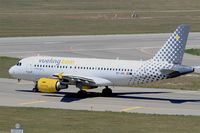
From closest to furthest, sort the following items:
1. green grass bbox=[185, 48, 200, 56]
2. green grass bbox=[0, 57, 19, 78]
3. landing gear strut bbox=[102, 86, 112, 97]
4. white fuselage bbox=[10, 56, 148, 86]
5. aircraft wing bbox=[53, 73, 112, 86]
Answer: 1. aircraft wing bbox=[53, 73, 112, 86]
2. white fuselage bbox=[10, 56, 148, 86]
3. landing gear strut bbox=[102, 86, 112, 97]
4. green grass bbox=[0, 57, 19, 78]
5. green grass bbox=[185, 48, 200, 56]

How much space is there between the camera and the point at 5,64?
8531cm

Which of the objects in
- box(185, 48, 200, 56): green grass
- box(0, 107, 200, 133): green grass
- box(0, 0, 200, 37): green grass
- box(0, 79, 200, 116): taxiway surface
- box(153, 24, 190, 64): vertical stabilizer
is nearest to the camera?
box(0, 107, 200, 133): green grass

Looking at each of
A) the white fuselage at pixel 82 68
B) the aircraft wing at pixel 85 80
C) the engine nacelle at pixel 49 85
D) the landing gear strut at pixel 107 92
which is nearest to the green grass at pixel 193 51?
the landing gear strut at pixel 107 92

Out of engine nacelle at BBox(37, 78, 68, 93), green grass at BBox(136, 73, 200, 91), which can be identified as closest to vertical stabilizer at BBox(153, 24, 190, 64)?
engine nacelle at BBox(37, 78, 68, 93)

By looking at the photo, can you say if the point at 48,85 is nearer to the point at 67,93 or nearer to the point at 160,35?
the point at 67,93

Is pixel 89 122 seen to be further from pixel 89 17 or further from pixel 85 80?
pixel 89 17

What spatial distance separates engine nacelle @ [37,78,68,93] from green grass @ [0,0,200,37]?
215ft

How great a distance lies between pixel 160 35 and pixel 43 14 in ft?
146

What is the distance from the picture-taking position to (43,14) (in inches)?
6447

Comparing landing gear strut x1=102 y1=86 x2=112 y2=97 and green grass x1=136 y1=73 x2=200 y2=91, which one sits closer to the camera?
landing gear strut x1=102 y1=86 x2=112 y2=97

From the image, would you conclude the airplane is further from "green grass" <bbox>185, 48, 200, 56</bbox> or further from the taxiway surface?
"green grass" <bbox>185, 48, 200, 56</bbox>

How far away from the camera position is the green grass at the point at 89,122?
43.5 metres

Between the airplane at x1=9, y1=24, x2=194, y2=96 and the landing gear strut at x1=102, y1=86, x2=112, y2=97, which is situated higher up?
the airplane at x1=9, y1=24, x2=194, y2=96

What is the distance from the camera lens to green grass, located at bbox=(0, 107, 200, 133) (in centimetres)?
4353
